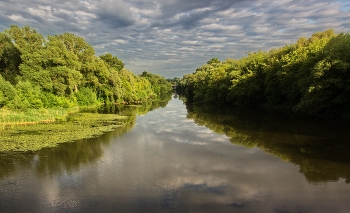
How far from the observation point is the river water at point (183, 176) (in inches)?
364

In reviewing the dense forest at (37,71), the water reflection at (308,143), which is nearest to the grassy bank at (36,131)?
the dense forest at (37,71)

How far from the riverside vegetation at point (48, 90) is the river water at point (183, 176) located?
4.36 m

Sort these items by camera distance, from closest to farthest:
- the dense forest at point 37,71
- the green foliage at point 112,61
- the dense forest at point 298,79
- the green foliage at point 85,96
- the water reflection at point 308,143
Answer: the water reflection at point 308,143 < the dense forest at point 298,79 < the dense forest at point 37,71 < the green foliage at point 85,96 < the green foliage at point 112,61

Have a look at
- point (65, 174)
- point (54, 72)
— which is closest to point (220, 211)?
point (65, 174)

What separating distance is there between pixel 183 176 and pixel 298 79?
26.7 m

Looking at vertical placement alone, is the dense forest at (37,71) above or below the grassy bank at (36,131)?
above

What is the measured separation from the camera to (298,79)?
33.0 meters

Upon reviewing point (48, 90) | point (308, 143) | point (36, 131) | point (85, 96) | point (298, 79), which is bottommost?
point (308, 143)

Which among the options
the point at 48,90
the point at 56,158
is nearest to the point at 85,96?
the point at 48,90

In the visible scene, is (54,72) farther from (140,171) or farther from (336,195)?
(336,195)

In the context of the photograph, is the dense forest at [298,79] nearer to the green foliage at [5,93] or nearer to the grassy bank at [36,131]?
the grassy bank at [36,131]

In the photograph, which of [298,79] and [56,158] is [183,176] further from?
[298,79]

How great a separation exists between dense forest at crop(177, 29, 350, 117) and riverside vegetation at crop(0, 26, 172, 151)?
70.1 ft

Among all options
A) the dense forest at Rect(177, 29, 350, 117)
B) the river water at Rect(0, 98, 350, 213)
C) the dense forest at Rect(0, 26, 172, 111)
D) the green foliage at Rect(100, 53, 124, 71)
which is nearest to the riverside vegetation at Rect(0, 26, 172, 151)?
the dense forest at Rect(0, 26, 172, 111)
